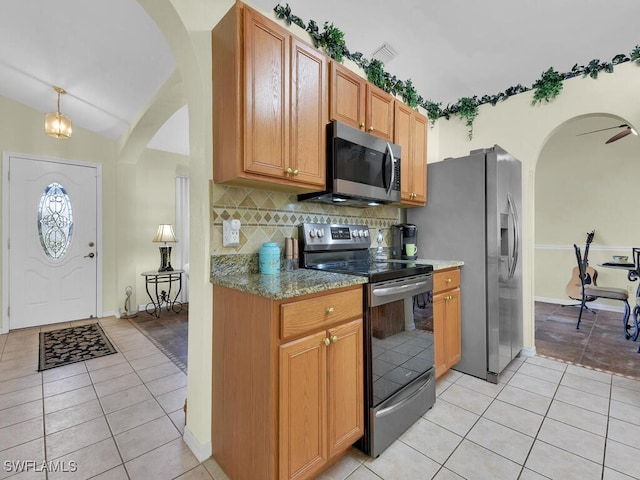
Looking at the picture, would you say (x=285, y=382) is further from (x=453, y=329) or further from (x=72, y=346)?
(x=72, y=346)

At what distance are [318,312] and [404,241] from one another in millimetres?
1743

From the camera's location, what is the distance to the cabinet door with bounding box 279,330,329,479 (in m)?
1.22

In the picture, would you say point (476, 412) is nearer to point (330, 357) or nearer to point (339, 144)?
point (330, 357)

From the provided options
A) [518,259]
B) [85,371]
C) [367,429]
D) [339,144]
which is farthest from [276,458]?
[518,259]

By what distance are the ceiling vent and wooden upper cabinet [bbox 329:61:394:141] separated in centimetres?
51

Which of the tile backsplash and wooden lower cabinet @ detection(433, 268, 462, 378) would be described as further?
wooden lower cabinet @ detection(433, 268, 462, 378)

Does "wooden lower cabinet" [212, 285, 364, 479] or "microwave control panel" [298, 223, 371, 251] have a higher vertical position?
"microwave control panel" [298, 223, 371, 251]

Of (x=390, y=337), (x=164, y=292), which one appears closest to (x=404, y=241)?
(x=390, y=337)

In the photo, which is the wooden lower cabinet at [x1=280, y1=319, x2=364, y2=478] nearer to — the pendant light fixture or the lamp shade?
the pendant light fixture

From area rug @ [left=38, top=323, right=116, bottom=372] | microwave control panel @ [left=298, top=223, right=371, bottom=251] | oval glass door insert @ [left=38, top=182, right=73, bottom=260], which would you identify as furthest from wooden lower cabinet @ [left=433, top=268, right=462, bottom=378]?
oval glass door insert @ [left=38, top=182, right=73, bottom=260]

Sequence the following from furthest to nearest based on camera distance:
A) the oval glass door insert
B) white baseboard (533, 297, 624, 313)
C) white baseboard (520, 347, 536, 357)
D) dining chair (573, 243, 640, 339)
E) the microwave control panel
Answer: white baseboard (533, 297, 624, 313) < the oval glass door insert < dining chair (573, 243, 640, 339) < white baseboard (520, 347, 536, 357) < the microwave control panel

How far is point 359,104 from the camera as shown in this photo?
208 centimetres

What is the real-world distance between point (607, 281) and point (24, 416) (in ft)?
23.5

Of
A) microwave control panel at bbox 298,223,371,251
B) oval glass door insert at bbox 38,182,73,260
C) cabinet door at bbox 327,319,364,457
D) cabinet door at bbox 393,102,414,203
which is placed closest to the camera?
cabinet door at bbox 327,319,364,457
